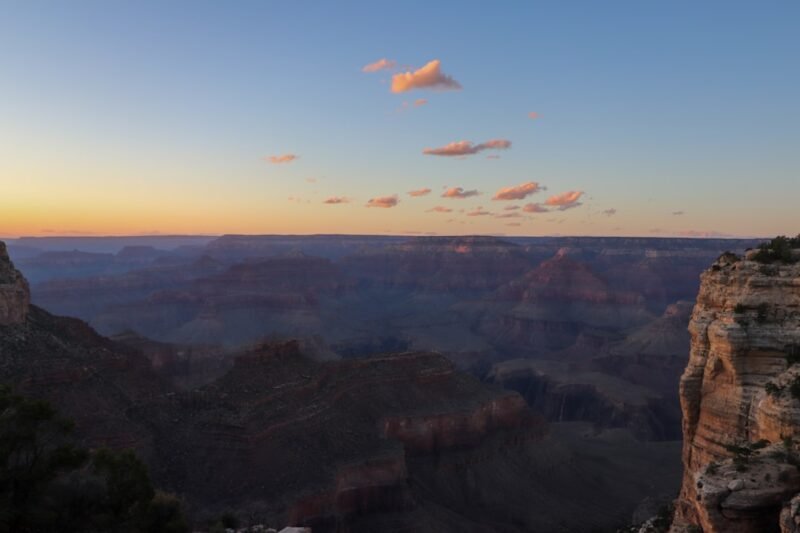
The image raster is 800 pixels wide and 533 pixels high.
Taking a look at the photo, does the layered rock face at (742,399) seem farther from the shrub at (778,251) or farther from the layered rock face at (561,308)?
the layered rock face at (561,308)

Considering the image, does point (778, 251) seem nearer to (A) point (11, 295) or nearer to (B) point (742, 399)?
(B) point (742, 399)

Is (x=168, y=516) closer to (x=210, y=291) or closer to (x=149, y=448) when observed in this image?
(x=149, y=448)

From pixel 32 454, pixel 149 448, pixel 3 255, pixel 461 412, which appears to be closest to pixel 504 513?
pixel 461 412

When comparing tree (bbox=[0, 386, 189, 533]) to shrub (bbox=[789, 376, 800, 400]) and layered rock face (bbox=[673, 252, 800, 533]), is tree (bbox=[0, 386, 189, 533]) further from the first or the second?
shrub (bbox=[789, 376, 800, 400])

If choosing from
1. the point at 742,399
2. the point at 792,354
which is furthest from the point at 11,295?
the point at 792,354

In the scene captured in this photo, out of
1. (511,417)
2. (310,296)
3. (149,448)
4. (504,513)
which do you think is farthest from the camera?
(310,296)

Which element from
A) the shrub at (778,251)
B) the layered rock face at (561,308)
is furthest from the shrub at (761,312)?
the layered rock face at (561,308)

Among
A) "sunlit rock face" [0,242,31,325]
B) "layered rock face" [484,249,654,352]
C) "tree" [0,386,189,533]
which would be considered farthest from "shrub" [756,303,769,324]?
"layered rock face" [484,249,654,352]

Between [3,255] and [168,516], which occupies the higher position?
[3,255]
